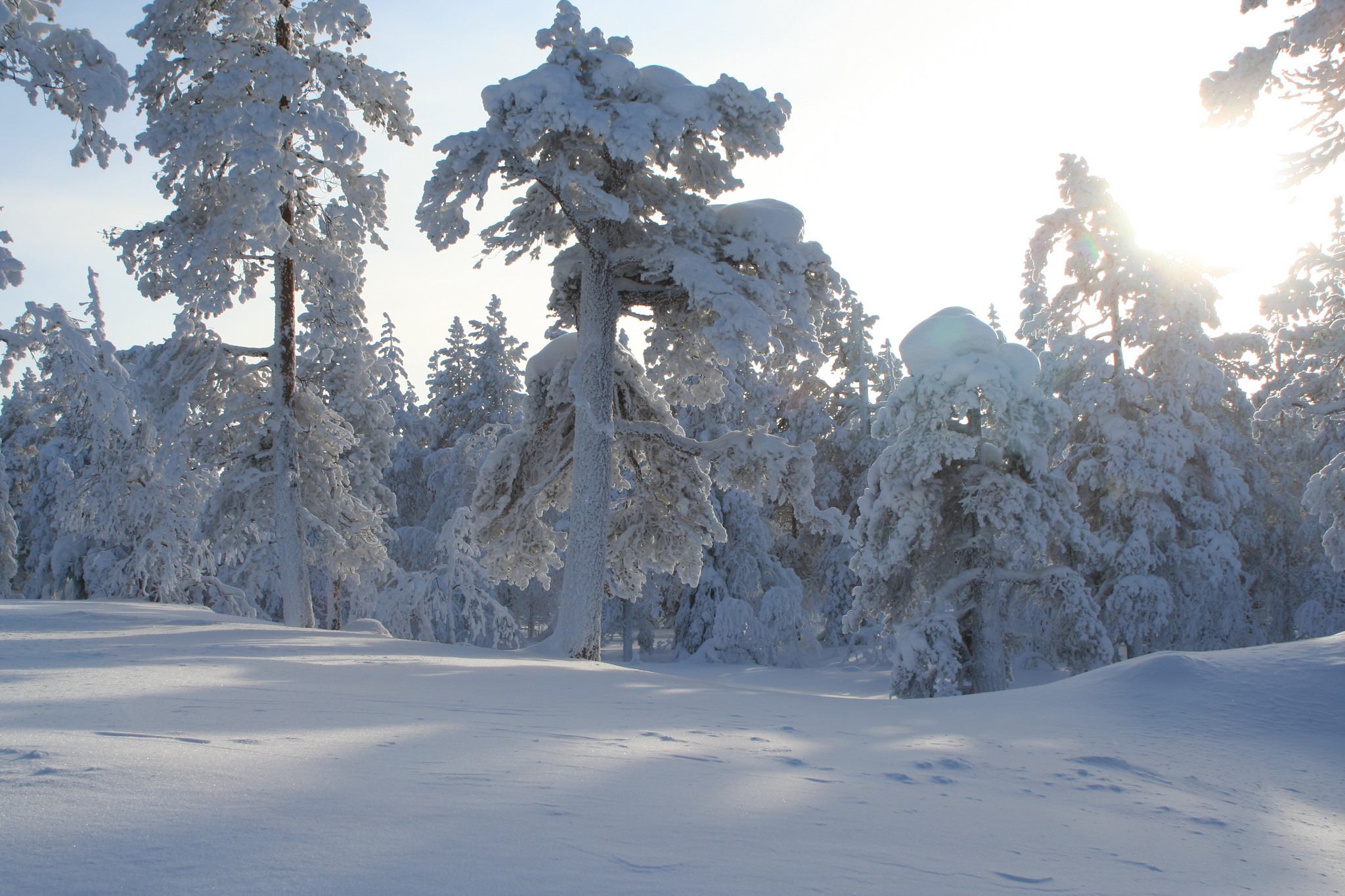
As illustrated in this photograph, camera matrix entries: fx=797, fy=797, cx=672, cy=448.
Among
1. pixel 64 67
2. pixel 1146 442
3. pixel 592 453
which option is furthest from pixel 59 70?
pixel 1146 442

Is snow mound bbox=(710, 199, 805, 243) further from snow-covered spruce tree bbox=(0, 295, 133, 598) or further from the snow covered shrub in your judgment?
the snow covered shrub

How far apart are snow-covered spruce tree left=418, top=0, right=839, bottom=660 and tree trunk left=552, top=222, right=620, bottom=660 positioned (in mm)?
22

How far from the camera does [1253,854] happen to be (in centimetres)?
316

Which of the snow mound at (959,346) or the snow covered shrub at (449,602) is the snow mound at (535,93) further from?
the snow covered shrub at (449,602)

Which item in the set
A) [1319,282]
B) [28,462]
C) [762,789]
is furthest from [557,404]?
[1319,282]

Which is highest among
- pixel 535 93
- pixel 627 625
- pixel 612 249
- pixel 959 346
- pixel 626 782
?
pixel 535 93

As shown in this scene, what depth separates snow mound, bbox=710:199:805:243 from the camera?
36.3 feet

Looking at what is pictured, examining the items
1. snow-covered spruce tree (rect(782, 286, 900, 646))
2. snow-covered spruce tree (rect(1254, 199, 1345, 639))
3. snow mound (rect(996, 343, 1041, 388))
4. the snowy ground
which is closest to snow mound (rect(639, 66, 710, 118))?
snow mound (rect(996, 343, 1041, 388))

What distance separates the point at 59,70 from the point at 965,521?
14.4 meters

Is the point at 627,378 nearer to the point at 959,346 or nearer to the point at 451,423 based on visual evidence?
the point at 959,346

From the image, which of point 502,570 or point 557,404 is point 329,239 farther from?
point 502,570

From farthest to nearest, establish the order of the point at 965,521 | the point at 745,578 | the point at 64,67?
1. the point at 745,578
2. the point at 965,521
3. the point at 64,67

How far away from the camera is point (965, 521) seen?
14312mm

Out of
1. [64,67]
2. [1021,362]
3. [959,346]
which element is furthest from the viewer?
[959,346]
